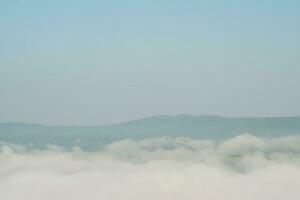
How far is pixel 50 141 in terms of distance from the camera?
9008 mm

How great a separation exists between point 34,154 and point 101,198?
247 centimetres

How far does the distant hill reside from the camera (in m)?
8.64

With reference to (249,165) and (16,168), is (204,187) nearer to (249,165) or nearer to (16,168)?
(249,165)

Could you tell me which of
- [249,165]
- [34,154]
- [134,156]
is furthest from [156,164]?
[34,154]

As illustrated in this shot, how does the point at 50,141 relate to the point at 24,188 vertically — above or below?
above

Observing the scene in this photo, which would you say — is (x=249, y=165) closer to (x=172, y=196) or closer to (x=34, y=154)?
(x=172, y=196)

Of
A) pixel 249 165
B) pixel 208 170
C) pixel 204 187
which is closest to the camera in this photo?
pixel 249 165

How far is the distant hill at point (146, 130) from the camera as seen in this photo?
864cm

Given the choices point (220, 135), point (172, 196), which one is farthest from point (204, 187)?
point (220, 135)

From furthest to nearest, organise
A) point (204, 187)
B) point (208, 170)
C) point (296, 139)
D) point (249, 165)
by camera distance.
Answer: point (204, 187) → point (208, 170) → point (249, 165) → point (296, 139)

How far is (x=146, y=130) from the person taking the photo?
8898 mm

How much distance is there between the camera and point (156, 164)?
9414 mm

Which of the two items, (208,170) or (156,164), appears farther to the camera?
(208,170)

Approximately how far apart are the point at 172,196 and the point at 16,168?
169 inches
